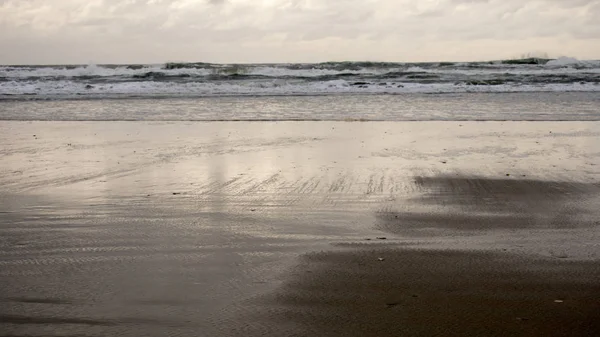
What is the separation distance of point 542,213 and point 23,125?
424 inches

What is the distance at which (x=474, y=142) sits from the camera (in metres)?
9.34

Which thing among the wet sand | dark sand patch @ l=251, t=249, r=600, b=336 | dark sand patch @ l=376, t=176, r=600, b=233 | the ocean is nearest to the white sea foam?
the ocean

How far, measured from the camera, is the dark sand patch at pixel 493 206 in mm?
4656

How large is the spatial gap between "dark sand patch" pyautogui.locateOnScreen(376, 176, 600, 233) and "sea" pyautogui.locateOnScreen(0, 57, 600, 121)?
7.24 metres

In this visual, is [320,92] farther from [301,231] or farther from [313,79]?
[301,231]

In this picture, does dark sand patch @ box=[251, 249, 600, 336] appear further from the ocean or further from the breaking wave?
the breaking wave

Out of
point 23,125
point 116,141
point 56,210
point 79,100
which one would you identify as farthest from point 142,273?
point 79,100

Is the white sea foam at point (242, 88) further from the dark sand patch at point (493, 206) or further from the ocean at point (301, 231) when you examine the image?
the dark sand patch at point (493, 206)

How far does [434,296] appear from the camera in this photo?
3.13m

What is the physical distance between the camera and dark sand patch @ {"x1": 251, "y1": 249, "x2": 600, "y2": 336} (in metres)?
2.76

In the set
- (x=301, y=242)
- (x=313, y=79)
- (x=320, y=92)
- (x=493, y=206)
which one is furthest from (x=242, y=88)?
(x=301, y=242)

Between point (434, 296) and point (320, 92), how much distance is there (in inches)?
853

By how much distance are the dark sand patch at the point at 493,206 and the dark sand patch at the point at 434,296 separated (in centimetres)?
84

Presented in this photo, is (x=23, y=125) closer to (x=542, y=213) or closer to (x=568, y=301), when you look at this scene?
(x=542, y=213)
